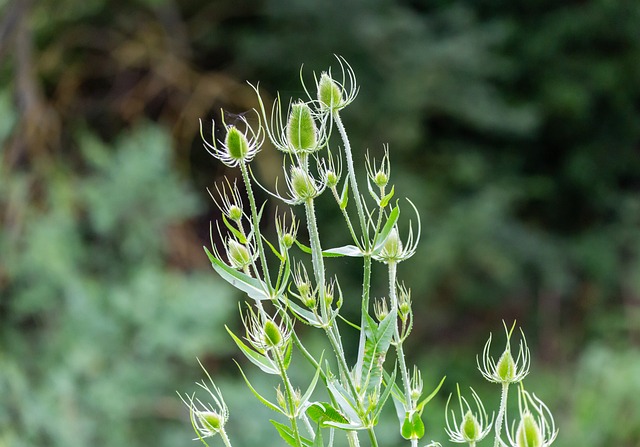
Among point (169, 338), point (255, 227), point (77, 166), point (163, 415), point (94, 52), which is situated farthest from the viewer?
point (94, 52)

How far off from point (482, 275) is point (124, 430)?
1.67m

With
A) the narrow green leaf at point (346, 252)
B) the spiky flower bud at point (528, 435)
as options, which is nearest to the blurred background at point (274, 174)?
the narrow green leaf at point (346, 252)

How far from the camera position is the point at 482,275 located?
322 centimetres

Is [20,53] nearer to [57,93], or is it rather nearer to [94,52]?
[57,93]

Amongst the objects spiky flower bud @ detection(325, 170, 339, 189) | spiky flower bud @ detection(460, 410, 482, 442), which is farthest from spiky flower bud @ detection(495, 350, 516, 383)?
spiky flower bud @ detection(325, 170, 339, 189)

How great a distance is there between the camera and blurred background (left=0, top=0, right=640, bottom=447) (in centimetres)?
204

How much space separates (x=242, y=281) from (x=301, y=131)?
0.29 feet

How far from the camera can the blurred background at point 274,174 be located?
204 centimetres

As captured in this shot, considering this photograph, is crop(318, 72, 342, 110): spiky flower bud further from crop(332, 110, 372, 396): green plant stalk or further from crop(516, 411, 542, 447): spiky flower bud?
crop(516, 411, 542, 447): spiky flower bud

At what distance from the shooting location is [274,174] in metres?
2.57

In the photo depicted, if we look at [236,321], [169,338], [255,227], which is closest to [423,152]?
[236,321]

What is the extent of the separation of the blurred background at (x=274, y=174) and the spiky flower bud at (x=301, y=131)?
1301 millimetres

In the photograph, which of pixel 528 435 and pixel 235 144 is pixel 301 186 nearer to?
pixel 235 144

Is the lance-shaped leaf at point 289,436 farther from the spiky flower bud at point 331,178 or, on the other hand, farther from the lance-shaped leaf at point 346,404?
the spiky flower bud at point 331,178
